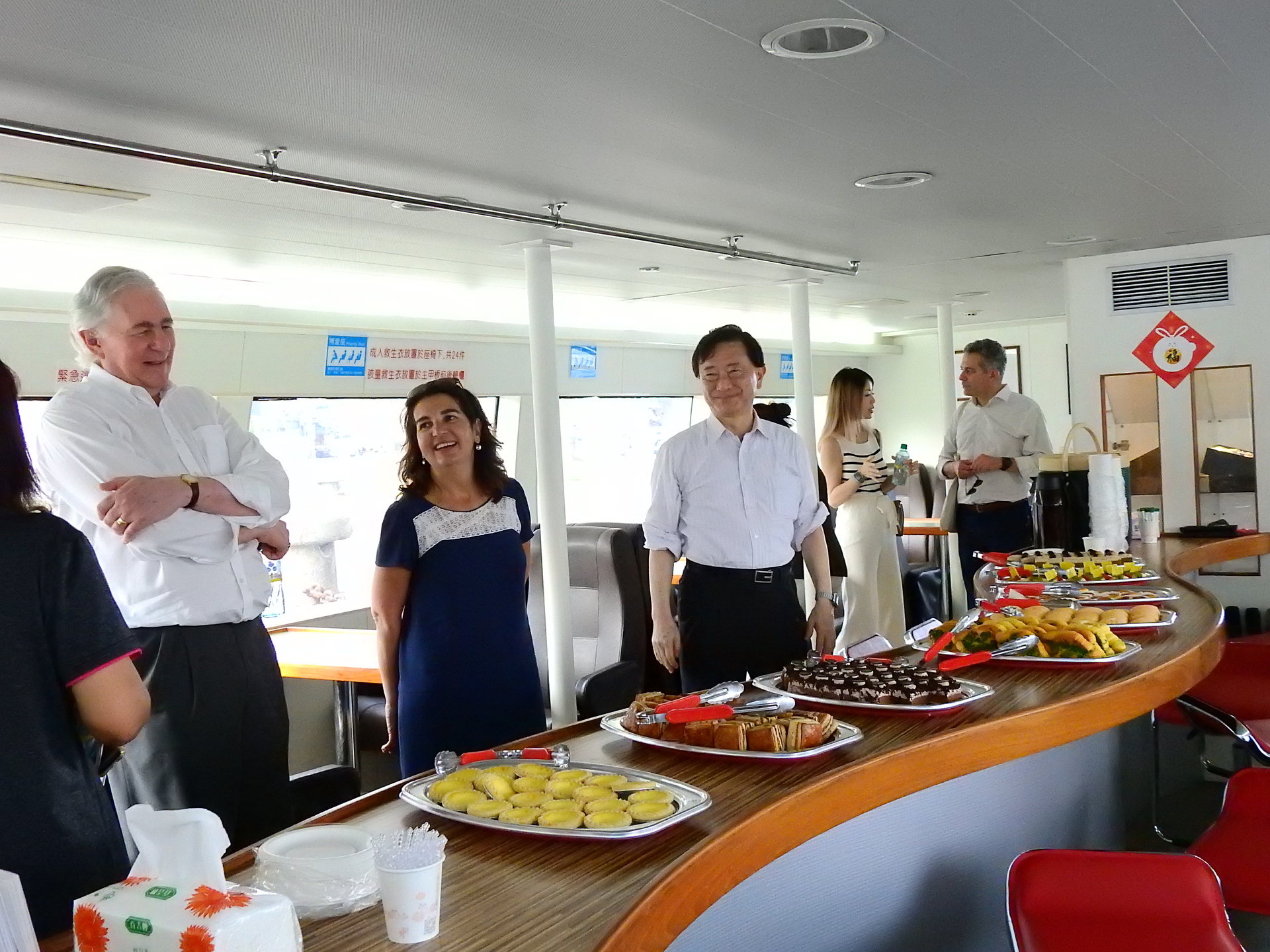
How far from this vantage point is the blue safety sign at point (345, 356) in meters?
6.84

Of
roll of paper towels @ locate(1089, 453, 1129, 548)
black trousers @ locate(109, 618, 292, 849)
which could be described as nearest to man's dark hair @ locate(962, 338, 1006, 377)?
roll of paper towels @ locate(1089, 453, 1129, 548)

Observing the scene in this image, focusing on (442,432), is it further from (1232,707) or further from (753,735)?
(1232,707)

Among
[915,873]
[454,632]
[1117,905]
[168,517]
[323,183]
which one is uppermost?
[323,183]

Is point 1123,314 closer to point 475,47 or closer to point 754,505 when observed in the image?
point 754,505

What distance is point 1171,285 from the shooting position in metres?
6.75

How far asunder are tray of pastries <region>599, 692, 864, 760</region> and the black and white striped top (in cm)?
447

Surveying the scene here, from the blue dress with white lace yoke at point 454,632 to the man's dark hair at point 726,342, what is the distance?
908mm

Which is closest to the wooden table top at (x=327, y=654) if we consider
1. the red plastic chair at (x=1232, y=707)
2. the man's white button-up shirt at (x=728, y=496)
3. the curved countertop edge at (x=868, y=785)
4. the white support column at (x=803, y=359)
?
the man's white button-up shirt at (x=728, y=496)

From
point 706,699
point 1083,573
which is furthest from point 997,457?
point 706,699

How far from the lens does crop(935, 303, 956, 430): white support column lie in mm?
9789

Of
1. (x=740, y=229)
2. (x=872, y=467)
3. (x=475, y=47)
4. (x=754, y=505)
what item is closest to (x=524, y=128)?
(x=475, y=47)

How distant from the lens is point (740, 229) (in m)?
5.77

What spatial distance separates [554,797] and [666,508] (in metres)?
2.03

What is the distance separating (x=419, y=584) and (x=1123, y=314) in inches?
209
